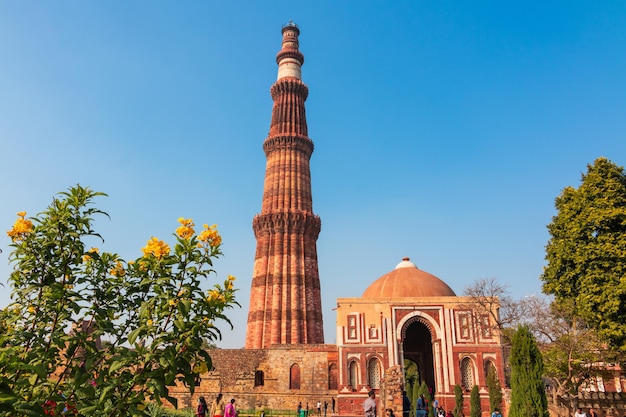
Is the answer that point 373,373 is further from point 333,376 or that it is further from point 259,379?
point 259,379

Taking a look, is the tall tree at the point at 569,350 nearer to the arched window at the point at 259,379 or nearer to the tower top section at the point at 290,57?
the arched window at the point at 259,379

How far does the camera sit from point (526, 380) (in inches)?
484

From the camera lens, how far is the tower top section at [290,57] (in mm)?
35875

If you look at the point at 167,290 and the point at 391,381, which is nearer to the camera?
the point at 167,290

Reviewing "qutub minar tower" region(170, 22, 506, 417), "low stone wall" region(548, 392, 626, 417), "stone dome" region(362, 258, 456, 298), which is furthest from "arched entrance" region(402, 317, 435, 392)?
"low stone wall" region(548, 392, 626, 417)

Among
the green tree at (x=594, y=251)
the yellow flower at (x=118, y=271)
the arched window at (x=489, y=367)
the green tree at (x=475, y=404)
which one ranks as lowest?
the green tree at (x=475, y=404)

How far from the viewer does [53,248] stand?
4348 mm

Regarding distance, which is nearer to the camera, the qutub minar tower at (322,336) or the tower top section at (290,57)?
the qutub minar tower at (322,336)

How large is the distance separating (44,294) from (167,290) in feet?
3.45

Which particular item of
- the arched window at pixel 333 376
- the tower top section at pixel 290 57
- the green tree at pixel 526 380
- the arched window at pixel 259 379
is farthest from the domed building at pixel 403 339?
the tower top section at pixel 290 57

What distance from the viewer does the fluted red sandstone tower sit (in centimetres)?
2894

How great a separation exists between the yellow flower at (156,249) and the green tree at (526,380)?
1136 cm

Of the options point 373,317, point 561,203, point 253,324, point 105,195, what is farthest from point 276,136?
point 105,195

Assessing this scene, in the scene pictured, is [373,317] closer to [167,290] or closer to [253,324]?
[253,324]
